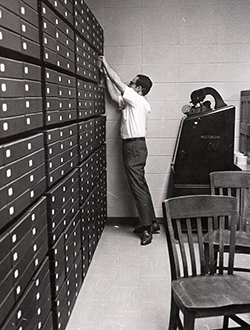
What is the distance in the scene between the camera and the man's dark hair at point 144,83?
4.64 m

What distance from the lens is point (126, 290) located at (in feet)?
11.0

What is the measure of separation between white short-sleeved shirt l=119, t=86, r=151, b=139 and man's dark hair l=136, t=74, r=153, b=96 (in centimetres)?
15

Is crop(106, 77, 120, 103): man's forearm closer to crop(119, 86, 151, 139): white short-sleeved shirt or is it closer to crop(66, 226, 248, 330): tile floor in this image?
crop(119, 86, 151, 139): white short-sleeved shirt

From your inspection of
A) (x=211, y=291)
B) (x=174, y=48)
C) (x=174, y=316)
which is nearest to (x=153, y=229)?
(x=174, y=48)

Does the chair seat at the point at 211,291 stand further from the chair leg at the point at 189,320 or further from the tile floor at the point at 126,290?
the tile floor at the point at 126,290

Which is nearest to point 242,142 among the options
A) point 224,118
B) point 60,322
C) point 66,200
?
point 224,118

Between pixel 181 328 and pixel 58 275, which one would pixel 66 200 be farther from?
pixel 181 328

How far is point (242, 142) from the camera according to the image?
474cm

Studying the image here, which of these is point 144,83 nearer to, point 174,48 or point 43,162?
point 174,48

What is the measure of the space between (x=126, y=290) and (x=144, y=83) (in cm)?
225

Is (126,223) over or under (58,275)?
under

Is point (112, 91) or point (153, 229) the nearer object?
point (153, 229)

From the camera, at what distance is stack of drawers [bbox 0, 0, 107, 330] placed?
170 cm

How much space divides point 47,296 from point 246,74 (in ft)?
11.3
